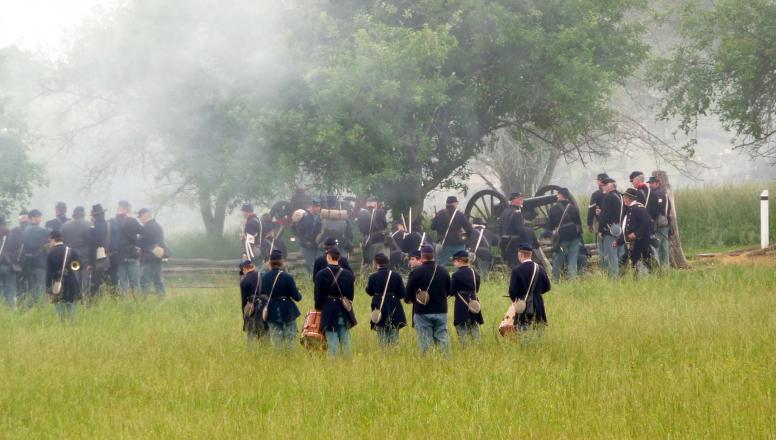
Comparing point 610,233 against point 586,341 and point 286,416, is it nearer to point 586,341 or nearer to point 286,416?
point 586,341

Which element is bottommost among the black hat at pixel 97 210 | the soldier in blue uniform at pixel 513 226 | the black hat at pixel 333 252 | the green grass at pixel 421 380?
the green grass at pixel 421 380

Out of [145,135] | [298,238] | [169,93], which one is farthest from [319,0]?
[145,135]

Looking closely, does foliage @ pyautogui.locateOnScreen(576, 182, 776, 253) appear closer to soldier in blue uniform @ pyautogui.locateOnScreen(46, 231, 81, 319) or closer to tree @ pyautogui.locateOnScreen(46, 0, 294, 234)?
tree @ pyautogui.locateOnScreen(46, 0, 294, 234)

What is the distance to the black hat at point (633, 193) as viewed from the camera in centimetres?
1730

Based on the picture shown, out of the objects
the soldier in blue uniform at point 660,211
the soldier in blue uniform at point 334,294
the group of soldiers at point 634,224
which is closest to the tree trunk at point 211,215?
the group of soldiers at point 634,224

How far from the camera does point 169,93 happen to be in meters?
24.0

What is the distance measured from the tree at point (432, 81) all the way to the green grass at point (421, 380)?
7343 mm

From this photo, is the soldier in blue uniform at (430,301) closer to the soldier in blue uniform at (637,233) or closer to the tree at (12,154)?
the soldier in blue uniform at (637,233)

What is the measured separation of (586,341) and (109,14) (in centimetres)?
1882

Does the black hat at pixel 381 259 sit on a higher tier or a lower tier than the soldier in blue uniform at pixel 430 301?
higher

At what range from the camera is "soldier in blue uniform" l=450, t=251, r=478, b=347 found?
1133 cm

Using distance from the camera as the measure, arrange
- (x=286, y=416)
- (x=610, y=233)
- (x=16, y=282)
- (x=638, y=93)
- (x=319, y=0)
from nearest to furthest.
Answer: (x=286, y=416)
(x=610, y=233)
(x=16, y=282)
(x=319, y=0)
(x=638, y=93)

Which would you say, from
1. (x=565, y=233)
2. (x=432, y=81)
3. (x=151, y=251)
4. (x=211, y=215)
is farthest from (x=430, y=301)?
(x=211, y=215)

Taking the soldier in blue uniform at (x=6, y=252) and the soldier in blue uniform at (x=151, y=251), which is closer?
the soldier in blue uniform at (x=151, y=251)
